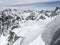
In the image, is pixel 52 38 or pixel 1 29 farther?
pixel 1 29

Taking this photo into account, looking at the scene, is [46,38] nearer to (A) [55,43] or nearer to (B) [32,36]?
(A) [55,43]

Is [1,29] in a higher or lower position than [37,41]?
lower

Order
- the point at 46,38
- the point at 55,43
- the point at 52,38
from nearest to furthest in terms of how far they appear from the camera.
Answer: the point at 55,43 → the point at 52,38 → the point at 46,38

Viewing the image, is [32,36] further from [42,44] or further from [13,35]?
[13,35]

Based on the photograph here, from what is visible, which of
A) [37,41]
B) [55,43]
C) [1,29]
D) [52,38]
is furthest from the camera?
[1,29]

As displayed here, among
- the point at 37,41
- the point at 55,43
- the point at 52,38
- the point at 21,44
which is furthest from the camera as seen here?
the point at 21,44

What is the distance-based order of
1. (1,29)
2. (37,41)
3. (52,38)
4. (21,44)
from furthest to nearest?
(1,29), (21,44), (37,41), (52,38)

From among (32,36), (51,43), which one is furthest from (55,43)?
(32,36)

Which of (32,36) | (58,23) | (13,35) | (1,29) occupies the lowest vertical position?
(1,29)

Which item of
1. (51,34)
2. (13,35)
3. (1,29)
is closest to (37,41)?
(51,34)
